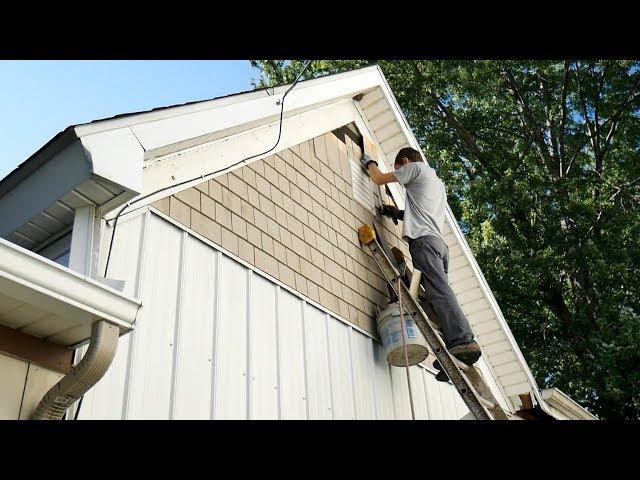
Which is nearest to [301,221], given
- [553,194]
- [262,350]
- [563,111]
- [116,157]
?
[262,350]

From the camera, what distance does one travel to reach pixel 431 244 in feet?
19.7

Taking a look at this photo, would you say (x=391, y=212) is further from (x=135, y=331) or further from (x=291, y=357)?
(x=135, y=331)

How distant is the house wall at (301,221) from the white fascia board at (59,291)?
1499 millimetres

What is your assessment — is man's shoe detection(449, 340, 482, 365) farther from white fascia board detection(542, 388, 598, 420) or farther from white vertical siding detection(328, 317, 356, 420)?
white fascia board detection(542, 388, 598, 420)

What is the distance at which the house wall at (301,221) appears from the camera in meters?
4.56

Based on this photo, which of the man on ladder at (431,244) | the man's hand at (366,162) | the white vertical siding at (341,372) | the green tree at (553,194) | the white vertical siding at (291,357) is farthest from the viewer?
the green tree at (553,194)

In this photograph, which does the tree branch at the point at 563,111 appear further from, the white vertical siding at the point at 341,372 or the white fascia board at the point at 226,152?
the white vertical siding at the point at 341,372

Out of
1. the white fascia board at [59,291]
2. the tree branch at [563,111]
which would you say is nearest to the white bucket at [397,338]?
the white fascia board at [59,291]

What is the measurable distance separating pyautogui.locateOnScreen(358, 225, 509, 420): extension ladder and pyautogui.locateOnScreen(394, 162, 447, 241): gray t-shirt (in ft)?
1.01

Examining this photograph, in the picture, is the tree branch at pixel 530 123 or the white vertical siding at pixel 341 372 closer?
the white vertical siding at pixel 341 372

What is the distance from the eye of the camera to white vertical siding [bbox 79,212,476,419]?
352cm
